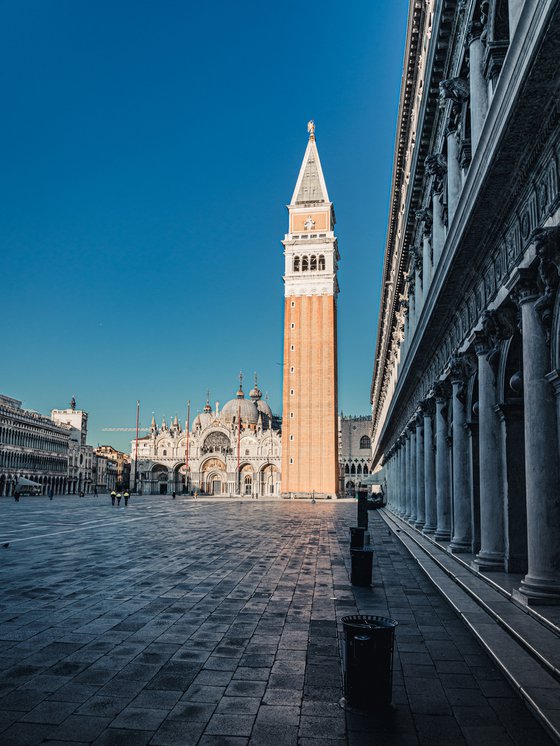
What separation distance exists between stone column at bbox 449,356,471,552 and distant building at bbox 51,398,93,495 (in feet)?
280

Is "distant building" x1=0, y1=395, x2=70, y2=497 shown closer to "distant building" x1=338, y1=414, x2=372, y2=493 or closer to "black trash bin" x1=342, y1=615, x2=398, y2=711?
"distant building" x1=338, y1=414, x2=372, y2=493

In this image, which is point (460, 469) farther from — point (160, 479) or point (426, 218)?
point (160, 479)

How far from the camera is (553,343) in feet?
23.0

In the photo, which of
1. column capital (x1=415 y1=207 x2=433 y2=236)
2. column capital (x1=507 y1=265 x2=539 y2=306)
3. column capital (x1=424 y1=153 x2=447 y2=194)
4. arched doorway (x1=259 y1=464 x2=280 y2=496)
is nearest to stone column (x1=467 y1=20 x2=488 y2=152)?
column capital (x1=507 y1=265 x2=539 y2=306)

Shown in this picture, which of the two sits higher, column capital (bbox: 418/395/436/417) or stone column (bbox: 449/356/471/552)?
column capital (bbox: 418/395/436/417)

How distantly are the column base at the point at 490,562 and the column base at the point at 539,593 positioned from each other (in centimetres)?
234

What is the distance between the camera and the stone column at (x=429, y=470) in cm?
1688

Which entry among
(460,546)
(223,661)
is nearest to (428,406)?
(460,546)

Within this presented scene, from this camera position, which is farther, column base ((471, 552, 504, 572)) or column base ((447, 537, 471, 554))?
column base ((447, 537, 471, 554))

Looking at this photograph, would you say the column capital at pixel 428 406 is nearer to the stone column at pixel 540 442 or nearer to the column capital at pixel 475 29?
the column capital at pixel 475 29

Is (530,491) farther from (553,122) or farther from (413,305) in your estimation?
(413,305)

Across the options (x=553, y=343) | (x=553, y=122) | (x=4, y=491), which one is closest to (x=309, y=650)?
(x=553, y=343)

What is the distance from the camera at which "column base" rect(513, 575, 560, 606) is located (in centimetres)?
669

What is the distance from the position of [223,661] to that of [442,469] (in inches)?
401
